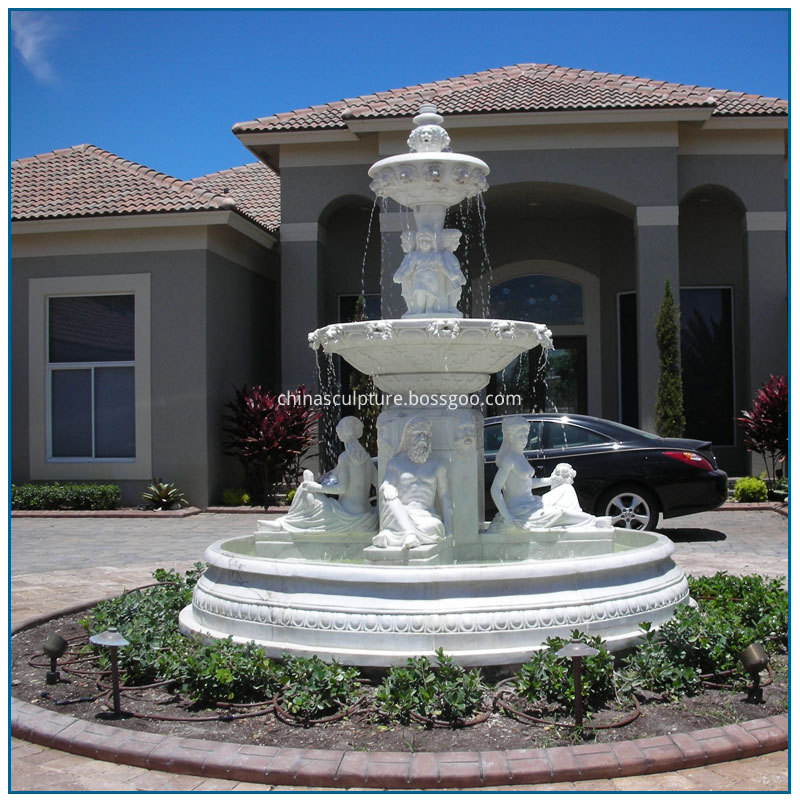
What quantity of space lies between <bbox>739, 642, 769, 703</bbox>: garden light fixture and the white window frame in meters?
13.7

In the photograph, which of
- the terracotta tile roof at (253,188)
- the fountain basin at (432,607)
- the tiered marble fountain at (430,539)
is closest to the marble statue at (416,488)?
the tiered marble fountain at (430,539)

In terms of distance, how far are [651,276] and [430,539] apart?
12599mm

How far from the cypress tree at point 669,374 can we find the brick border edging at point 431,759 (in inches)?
501

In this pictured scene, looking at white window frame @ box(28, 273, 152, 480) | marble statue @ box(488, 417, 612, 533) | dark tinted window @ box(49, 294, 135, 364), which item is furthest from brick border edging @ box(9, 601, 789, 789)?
dark tinted window @ box(49, 294, 135, 364)

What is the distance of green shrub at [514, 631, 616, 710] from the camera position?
16.6 feet

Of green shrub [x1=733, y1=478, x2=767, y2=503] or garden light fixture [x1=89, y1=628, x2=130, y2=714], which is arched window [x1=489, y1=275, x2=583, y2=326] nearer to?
green shrub [x1=733, y1=478, x2=767, y2=503]

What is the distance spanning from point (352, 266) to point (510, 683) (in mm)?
15520

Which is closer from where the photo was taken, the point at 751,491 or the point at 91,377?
the point at 751,491

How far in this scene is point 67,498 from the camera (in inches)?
665

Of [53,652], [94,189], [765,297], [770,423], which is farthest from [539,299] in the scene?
[53,652]

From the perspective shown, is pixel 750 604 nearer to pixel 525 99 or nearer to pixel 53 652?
pixel 53 652

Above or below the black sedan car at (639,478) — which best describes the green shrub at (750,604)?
below

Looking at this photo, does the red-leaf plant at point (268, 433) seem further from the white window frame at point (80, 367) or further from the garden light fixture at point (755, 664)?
the garden light fixture at point (755, 664)

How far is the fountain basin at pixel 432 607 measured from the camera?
18.1ft
